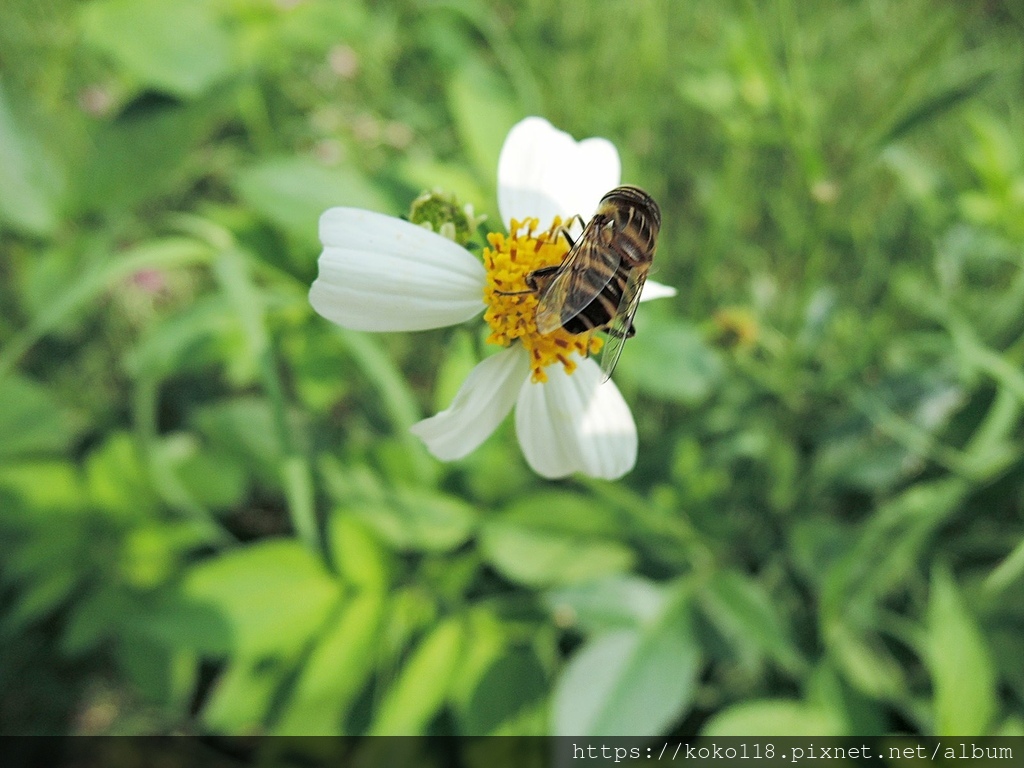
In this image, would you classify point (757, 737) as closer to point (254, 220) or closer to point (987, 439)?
point (987, 439)

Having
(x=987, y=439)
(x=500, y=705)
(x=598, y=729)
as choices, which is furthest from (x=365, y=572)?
(x=987, y=439)

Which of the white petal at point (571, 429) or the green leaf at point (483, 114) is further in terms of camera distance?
the green leaf at point (483, 114)

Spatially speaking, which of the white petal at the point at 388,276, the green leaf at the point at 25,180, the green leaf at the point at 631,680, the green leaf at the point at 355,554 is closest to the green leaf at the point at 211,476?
the green leaf at the point at 355,554

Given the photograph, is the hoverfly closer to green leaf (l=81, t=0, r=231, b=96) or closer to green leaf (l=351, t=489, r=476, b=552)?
green leaf (l=351, t=489, r=476, b=552)

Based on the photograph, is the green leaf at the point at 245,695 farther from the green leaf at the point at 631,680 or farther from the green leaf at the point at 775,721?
the green leaf at the point at 775,721

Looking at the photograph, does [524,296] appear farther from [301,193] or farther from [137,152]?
[137,152]

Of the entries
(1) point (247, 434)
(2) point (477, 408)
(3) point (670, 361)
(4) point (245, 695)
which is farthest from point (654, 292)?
(4) point (245, 695)
